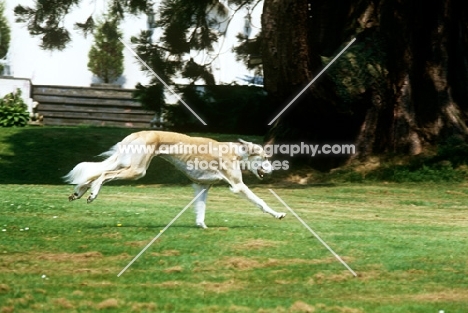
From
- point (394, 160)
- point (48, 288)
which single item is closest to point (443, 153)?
point (394, 160)

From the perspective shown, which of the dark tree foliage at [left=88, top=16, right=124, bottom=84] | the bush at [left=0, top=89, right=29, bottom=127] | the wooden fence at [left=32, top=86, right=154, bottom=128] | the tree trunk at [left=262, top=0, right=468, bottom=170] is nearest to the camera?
the tree trunk at [left=262, top=0, right=468, bottom=170]

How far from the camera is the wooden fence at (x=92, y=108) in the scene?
38.2 meters

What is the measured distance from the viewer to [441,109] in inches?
941

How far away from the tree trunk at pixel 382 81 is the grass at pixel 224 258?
208 inches

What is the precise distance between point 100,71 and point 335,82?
1990 centimetres

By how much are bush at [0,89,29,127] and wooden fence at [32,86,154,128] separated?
10.0 feet

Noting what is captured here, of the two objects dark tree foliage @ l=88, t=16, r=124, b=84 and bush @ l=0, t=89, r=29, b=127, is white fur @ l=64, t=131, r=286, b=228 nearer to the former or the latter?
bush @ l=0, t=89, r=29, b=127

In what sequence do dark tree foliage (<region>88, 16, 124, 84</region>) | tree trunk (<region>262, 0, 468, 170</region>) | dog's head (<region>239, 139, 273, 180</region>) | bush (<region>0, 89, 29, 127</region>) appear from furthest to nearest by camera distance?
dark tree foliage (<region>88, 16, 124, 84</region>) → bush (<region>0, 89, 29, 127</region>) → tree trunk (<region>262, 0, 468, 170</region>) → dog's head (<region>239, 139, 273, 180</region>)

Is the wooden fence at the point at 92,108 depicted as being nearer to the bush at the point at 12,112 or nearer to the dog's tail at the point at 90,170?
the bush at the point at 12,112

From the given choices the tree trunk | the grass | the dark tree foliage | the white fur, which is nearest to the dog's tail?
the white fur

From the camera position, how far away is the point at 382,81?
75.9 feet

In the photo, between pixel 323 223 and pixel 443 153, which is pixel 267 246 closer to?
pixel 323 223

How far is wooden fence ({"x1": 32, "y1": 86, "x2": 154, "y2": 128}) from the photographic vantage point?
38.2 m

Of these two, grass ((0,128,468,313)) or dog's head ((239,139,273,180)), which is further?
dog's head ((239,139,273,180))
